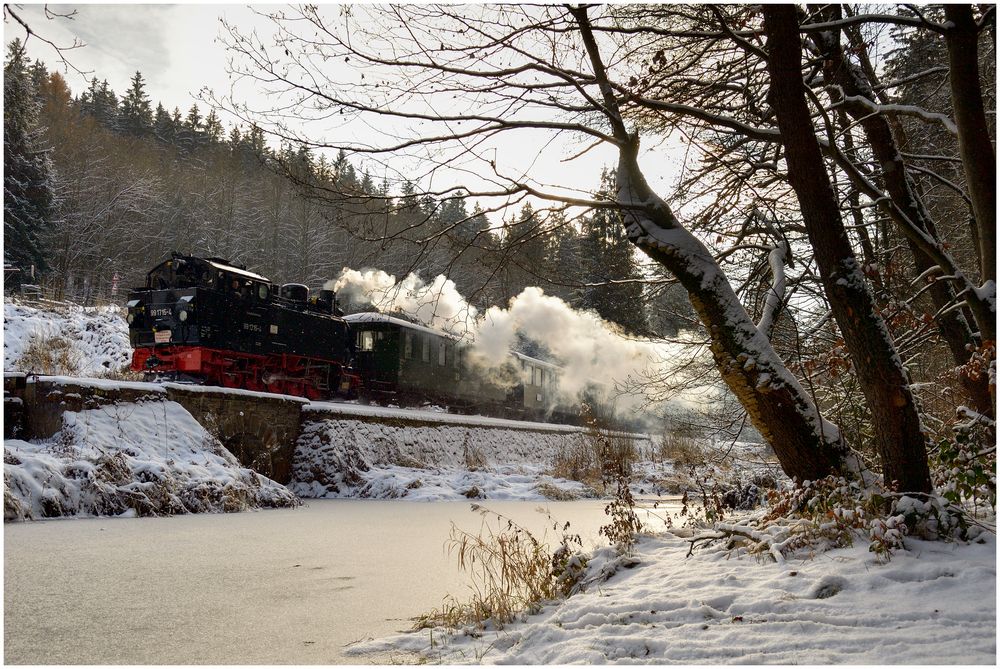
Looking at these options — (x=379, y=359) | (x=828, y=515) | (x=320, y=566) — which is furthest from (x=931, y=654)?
(x=379, y=359)

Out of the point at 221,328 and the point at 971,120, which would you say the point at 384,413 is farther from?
the point at 971,120

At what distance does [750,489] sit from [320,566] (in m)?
6.55

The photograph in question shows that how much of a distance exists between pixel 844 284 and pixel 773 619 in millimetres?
2165

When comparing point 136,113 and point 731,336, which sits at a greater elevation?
point 136,113

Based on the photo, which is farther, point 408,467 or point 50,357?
point 50,357

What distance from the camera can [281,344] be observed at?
1606 centimetres

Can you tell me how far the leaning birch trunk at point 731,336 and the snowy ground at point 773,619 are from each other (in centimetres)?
81

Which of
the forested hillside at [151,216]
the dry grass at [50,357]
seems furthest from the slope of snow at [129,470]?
the forested hillside at [151,216]

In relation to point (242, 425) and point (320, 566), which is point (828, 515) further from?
point (242, 425)

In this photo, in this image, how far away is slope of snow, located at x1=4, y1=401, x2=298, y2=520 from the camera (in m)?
7.66

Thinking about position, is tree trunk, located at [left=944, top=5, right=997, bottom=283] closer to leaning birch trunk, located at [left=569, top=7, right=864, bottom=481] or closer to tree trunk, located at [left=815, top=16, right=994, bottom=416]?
tree trunk, located at [left=815, top=16, right=994, bottom=416]

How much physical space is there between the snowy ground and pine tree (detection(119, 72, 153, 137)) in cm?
4404

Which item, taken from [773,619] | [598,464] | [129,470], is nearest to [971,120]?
[773,619]

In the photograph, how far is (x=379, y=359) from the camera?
1908cm
